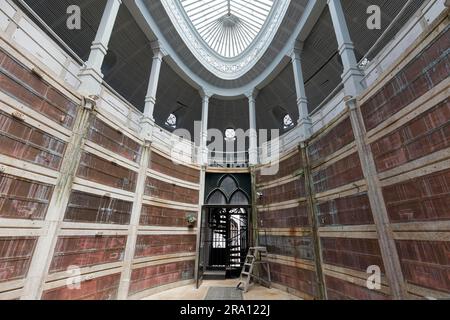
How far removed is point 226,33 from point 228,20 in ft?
3.87

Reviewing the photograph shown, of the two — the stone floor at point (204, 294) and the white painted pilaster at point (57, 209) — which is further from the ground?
the white painted pilaster at point (57, 209)

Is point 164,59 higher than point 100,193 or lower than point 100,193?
higher

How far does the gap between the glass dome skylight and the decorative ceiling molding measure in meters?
0.86

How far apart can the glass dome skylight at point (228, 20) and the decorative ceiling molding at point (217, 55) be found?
86 centimetres

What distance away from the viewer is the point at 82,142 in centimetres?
547

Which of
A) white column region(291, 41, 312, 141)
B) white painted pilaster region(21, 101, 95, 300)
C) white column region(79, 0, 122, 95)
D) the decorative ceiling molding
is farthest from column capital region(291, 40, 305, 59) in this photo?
white painted pilaster region(21, 101, 95, 300)

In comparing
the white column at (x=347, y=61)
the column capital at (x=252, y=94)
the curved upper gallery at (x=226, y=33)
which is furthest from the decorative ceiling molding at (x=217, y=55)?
the white column at (x=347, y=61)

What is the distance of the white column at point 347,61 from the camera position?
585 cm

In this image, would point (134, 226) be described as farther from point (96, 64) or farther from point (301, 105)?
point (301, 105)

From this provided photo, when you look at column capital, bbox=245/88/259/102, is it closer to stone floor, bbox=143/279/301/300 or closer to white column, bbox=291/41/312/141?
white column, bbox=291/41/312/141

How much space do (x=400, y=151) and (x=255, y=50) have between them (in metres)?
12.2

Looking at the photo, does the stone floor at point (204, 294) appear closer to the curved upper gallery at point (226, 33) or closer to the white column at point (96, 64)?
the white column at point (96, 64)
